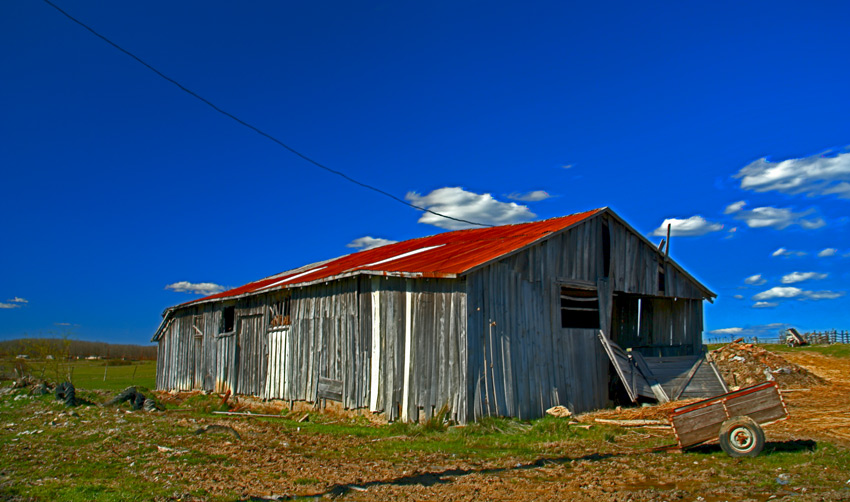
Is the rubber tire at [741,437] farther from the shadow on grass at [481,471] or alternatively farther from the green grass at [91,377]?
the green grass at [91,377]

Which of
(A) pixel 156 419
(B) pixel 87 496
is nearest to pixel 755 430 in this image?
(B) pixel 87 496

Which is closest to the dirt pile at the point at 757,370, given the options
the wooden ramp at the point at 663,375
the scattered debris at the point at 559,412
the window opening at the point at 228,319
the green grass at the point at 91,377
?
the wooden ramp at the point at 663,375

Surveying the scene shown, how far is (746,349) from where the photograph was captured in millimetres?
23484

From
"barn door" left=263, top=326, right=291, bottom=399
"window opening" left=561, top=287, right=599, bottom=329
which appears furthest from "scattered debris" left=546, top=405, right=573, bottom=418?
"barn door" left=263, top=326, right=291, bottom=399

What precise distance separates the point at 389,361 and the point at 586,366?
530 cm

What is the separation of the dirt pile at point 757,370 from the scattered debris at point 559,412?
35.0 feet

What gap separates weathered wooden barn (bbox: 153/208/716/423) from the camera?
13109mm

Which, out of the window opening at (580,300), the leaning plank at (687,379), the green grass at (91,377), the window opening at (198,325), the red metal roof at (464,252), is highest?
the red metal roof at (464,252)

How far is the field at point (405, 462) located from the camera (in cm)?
733

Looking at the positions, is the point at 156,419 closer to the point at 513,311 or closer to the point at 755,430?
the point at 513,311

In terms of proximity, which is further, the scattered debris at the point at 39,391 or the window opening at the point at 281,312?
the scattered debris at the point at 39,391

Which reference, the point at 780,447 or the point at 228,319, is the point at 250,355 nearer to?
the point at 228,319

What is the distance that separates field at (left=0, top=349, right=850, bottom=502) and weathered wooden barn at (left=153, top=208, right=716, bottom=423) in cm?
92

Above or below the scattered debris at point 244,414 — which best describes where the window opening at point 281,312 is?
above
